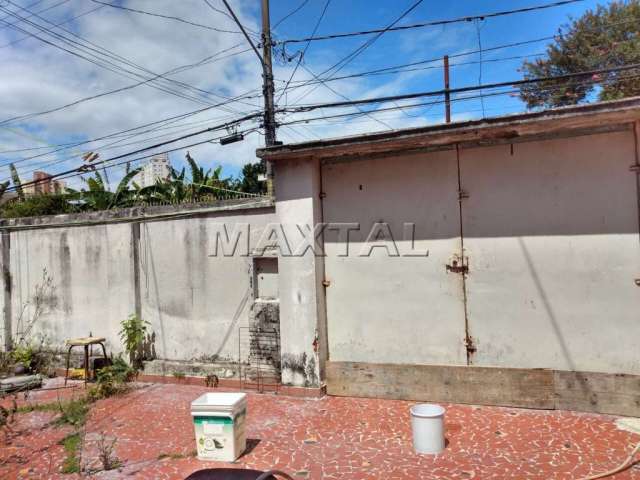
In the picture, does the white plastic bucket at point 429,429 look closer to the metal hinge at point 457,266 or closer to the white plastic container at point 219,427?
the white plastic container at point 219,427

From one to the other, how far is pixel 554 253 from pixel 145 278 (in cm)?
643

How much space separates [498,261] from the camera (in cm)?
566

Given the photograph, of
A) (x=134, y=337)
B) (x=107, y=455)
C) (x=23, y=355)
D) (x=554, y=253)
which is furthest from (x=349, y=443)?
(x=23, y=355)

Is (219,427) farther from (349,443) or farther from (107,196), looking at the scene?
(107,196)

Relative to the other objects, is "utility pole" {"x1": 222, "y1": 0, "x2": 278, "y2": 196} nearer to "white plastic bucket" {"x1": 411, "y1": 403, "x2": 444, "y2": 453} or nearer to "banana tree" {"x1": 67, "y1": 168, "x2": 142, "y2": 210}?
"banana tree" {"x1": 67, "y1": 168, "x2": 142, "y2": 210}

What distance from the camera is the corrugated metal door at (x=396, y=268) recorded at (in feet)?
19.3

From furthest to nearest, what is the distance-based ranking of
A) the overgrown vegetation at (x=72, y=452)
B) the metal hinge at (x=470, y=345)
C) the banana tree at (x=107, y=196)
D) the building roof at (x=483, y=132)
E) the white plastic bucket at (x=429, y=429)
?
1. the banana tree at (x=107, y=196)
2. the metal hinge at (x=470, y=345)
3. the building roof at (x=483, y=132)
4. the overgrown vegetation at (x=72, y=452)
5. the white plastic bucket at (x=429, y=429)

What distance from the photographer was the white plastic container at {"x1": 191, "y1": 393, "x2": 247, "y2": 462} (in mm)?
4473

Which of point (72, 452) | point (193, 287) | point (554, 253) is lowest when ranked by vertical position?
point (72, 452)

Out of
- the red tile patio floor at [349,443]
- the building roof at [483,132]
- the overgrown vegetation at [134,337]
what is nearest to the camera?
the red tile patio floor at [349,443]

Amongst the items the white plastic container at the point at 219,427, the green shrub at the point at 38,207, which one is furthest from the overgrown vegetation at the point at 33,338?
the green shrub at the point at 38,207

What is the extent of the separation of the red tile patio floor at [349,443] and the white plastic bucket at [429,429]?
97 millimetres

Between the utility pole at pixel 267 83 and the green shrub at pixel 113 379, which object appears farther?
the utility pole at pixel 267 83

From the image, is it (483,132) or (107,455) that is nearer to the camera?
(107,455)
